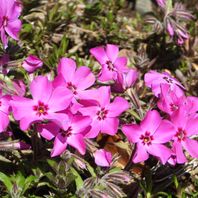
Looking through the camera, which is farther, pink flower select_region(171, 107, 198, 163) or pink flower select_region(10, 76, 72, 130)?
pink flower select_region(171, 107, 198, 163)

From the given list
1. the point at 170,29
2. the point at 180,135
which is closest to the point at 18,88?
the point at 180,135

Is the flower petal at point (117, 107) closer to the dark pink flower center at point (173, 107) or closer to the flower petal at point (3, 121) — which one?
the dark pink flower center at point (173, 107)

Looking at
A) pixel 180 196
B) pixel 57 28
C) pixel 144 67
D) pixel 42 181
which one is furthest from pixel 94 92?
pixel 57 28

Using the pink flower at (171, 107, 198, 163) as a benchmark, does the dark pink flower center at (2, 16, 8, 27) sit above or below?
above

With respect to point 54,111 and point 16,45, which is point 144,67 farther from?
point 54,111

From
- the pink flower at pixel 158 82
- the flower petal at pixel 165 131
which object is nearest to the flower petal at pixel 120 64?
the pink flower at pixel 158 82

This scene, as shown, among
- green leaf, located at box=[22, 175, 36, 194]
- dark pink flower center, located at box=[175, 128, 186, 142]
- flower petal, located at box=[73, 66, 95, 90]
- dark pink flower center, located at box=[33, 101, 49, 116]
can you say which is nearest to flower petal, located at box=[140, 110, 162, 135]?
dark pink flower center, located at box=[175, 128, 186, 142]

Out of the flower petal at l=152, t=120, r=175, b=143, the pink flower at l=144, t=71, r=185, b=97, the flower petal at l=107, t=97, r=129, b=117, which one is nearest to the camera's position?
the flower petal at l=152, t=120, r=175, b=143

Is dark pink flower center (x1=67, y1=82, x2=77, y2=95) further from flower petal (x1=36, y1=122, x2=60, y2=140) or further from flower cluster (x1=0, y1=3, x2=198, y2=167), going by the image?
flower petal (x1=36, y1=122, x2=60, y2=140)
